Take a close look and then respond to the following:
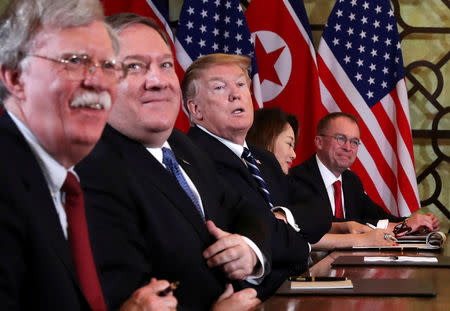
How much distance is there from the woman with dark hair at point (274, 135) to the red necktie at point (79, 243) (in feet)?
9.61

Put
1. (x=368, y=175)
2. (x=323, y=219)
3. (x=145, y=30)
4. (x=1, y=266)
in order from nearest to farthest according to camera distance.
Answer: (x=1, y=266) < (x=145, y=30) < (x=323, y=219) < (x=368, y=175)

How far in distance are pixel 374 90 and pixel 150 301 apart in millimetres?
4992

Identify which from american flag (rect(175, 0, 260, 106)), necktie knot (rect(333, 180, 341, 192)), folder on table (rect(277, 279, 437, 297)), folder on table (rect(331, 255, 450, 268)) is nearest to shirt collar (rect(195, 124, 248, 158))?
folder on table (rect(331, 255, 450, 268))

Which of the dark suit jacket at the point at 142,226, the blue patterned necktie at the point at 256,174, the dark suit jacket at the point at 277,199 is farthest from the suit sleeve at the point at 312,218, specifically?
the dark suit jacket at the point at 142,226

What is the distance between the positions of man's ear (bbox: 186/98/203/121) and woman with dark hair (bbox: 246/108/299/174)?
1.12 m

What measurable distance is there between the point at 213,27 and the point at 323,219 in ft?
10.9

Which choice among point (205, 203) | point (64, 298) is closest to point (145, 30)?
point (205, 203)

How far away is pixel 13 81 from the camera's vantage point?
1335 millimetres

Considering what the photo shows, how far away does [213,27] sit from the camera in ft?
20.0

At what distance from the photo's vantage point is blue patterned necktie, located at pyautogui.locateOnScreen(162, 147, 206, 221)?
220 centimetres

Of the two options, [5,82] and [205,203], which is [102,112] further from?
[205,203]

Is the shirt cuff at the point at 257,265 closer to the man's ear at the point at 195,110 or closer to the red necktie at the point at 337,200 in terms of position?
the man's ear at the point at 195,110

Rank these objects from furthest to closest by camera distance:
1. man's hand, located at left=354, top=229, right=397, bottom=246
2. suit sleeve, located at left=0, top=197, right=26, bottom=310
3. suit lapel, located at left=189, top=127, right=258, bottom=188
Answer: man's hand, located at left=354, top=229, right=397, bottom=246, suit lapel, located at left=189, top=127, right=258, bottom=188, suit sleeve, located at left=0, top=197, right=26, bottom=310

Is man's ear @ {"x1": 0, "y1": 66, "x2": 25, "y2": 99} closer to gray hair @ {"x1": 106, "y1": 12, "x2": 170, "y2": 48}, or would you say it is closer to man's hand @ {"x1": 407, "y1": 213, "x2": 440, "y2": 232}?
gray hair @ {"x1": 106, "y1": 12, "x2": 170, "y2": 48}
